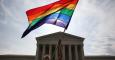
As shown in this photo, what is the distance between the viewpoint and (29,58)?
50.4 metres

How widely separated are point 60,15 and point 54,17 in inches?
25.9

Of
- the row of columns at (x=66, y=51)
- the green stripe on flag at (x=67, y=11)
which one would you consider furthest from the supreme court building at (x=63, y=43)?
the green stripe on flag at (x=67, y=11)

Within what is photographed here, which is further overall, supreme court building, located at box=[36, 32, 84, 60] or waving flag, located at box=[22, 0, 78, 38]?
supreme court building, located at box=[36, 32, 84, 60]

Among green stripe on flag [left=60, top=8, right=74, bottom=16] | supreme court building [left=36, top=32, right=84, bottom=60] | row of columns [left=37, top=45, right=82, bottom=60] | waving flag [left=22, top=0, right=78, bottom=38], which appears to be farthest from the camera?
supreme court building [left=36, top=32, right=84, bottom=60]

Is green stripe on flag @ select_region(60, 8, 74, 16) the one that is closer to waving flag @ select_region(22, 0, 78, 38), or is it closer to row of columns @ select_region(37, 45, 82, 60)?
waving flag @ select_region(22, 0, 78, 38)

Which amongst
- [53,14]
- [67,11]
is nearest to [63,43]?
[67,11]

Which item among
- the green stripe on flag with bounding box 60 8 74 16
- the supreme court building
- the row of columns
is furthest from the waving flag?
the supreme court building

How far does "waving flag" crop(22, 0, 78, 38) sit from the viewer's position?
450 inches

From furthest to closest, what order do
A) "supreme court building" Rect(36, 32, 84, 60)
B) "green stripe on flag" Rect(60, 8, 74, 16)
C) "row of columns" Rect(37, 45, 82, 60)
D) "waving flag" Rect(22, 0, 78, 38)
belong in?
"supreme court building" Rect(36, 32, 84, 60) → "row of columns" Rect(37, 45, 82, 60) → "green stripe on flag" Rect(60, 8, 74, 16) → "waving flag" Rect(22, 0, 78, 38)

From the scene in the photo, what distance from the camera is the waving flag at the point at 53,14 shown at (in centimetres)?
1143

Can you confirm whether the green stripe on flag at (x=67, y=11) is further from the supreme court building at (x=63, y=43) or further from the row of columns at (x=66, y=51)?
the supreme court building at (x=63, y=43)

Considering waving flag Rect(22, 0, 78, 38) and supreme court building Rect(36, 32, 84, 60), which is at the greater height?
waving flag Rect(22, 0, 78, 38)

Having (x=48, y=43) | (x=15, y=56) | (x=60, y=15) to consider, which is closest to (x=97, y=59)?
(x=48, y=43)

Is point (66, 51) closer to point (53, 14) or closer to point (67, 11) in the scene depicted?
point (67, 11)
